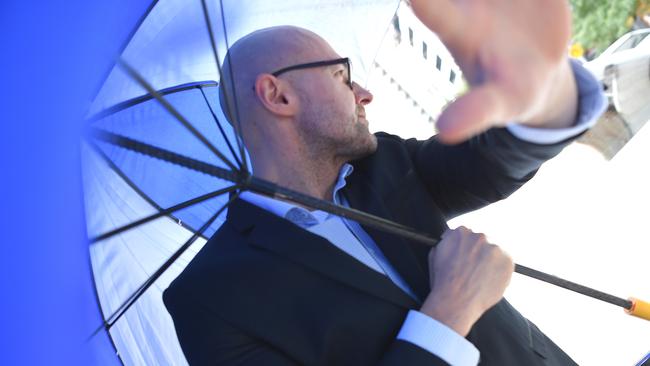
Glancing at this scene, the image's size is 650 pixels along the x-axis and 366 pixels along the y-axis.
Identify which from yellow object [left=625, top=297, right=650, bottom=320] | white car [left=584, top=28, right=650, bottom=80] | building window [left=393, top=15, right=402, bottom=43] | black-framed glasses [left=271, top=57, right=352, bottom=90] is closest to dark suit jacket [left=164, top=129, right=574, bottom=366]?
yellow object [left=625, top=297, right=650, bottom=320]

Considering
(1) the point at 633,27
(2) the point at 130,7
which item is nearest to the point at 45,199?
(2) the point at 130,7

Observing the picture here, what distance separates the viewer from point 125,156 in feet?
4.86

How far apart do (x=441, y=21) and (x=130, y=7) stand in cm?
76

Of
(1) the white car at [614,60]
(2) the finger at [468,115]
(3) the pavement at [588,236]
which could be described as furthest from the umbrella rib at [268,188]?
(1) the white car at [614,60]

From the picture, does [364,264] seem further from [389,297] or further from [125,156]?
[125,156]

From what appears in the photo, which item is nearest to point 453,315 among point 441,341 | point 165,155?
point 441,341

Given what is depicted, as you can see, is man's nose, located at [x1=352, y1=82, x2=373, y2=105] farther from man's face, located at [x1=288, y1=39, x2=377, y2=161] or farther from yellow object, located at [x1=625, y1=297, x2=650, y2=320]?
yellow object, located at [x1=625, y1=297, x2=650, y2=320]

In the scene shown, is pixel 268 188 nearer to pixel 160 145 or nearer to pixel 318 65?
pixel 160 145

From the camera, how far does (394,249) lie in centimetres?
166

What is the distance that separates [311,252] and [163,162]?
586mm

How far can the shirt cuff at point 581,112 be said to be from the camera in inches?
50.1

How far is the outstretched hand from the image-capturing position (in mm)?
918

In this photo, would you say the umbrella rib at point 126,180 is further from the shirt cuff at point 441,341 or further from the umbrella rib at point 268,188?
the shirt cuff at point 441,341

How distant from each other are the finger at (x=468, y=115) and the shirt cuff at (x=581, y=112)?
48cm
